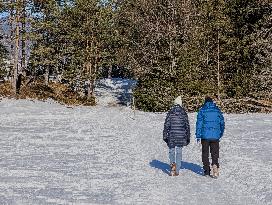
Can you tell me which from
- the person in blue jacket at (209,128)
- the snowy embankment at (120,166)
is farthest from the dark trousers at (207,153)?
the snowy embankment at (120,166)

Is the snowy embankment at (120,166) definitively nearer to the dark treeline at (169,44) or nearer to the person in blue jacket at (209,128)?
the person in blue jacket at (209,128)

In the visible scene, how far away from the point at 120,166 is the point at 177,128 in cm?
212

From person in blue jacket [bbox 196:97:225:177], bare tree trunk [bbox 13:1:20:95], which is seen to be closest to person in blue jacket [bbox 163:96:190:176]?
person in blue jacket [bbox 196:97:225:177]

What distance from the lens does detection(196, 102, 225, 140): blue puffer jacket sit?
481 inches

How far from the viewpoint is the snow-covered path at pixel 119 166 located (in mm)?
9953

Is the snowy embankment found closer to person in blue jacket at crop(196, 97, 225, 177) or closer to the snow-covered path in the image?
the snow-covered path

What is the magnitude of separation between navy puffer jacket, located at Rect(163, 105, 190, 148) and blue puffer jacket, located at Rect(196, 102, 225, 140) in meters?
0.34

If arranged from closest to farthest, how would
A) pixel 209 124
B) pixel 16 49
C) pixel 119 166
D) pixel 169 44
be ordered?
pixel 209 124, pixel 119 166, pixel 16 49, pixel 169 44

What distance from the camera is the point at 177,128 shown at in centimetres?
1243

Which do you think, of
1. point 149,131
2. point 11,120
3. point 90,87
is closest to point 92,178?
point 149,131

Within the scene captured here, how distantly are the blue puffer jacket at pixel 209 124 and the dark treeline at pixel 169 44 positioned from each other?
23.3 meters

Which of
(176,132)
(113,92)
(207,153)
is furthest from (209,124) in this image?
(113,92)

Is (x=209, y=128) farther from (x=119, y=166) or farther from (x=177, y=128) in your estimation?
(x=119, y=166)

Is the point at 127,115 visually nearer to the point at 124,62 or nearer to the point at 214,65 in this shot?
the point at 214,65
